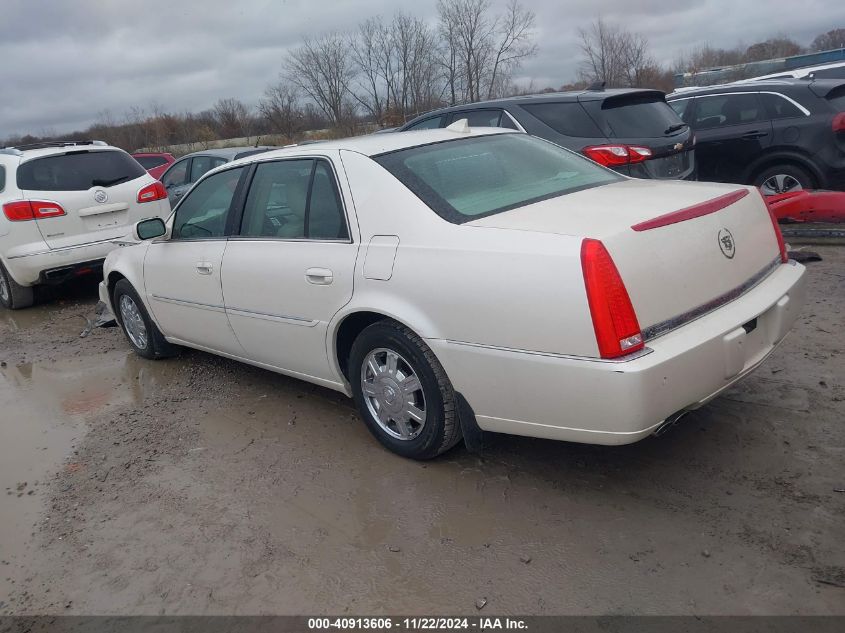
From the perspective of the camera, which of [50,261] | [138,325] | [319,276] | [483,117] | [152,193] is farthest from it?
[152,193]

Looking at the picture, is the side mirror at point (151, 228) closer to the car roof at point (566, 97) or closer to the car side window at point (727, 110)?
the car roof at point (566, 97)

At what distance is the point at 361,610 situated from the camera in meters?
2.65

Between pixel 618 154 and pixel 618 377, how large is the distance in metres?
4.36

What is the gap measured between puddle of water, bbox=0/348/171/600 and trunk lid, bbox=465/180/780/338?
265 cm

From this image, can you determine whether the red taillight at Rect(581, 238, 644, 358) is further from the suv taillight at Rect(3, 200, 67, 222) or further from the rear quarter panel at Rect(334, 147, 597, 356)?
the suv taillight at Rect(3, 200, 67, 222)

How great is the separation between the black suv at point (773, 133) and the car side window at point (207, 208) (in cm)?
608

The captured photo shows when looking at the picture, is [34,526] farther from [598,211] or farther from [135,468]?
[598,211]

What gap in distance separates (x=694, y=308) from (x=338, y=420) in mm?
2231

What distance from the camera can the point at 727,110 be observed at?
8.42m

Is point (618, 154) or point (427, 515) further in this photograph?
point (618, 154)

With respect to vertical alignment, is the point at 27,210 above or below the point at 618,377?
above

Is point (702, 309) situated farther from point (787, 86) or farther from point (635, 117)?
point (787, 86)

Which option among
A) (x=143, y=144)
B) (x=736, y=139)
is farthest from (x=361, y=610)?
(x=143, y=144)

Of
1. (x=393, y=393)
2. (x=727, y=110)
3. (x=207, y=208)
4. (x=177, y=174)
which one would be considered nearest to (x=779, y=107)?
(x=727, y=110)
